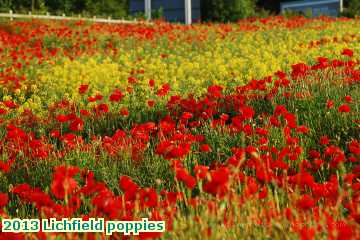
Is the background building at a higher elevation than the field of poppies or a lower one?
higher

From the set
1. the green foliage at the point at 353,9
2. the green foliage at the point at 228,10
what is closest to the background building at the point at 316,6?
the green foliage at the point at 228,10

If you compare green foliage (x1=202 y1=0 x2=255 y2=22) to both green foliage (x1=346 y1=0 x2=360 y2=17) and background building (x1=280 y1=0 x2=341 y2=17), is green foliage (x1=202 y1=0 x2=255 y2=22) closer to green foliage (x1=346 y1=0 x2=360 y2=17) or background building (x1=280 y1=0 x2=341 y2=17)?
background building (x1=280 y1=0 x2=341 y2=17)

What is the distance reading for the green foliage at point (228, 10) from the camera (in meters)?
35.1

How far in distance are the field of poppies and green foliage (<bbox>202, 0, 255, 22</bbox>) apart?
19.7 meters

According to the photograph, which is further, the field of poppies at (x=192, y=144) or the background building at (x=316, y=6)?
the background building at (x=316, y=6)

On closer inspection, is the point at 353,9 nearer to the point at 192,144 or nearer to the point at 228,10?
the point at 228,10

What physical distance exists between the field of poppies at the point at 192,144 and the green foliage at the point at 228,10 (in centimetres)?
1965

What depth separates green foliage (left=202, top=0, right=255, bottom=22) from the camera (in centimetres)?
3509

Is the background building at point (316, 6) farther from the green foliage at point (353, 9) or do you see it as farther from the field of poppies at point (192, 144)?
the field of poppies at point (192, 144)

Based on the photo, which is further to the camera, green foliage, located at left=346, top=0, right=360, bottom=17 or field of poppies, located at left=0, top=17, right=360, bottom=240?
A: green foliage, located at left=346, top=0, right=360, bottom=17

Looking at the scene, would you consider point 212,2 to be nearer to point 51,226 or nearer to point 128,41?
point 128,41

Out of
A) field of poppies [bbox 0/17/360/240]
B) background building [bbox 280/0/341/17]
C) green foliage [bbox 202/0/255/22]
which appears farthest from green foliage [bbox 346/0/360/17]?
field of poppies [bbox 0/17/360/240]

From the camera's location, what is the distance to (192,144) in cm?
557

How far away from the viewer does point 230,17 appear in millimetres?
35688
